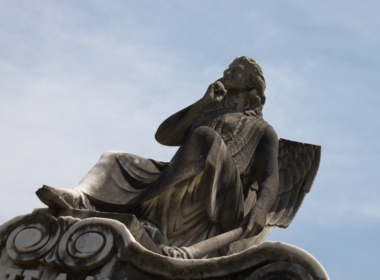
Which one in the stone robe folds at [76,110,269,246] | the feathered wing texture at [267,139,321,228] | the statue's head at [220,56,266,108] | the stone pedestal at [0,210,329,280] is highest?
the statue's head at [220,56,266,108]

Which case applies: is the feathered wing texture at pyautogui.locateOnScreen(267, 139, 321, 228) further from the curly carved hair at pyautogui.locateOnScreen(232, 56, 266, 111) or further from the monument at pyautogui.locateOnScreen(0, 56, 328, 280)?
the curly carved hair at pyautogui.locateOnScreen(232, 56, 266, 111)

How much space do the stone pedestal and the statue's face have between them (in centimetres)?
266

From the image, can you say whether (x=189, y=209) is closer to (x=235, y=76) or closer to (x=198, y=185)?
(x=198, y=185)

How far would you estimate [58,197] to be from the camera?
602cm

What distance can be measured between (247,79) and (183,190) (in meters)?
2.02

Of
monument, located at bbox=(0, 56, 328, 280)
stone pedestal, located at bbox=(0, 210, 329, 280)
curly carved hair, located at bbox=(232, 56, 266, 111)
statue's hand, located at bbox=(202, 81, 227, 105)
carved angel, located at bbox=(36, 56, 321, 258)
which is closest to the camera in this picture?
stone pedestal, located at bbox=(0, 210, 329, 280)

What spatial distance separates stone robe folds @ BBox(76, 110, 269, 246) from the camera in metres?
6.52

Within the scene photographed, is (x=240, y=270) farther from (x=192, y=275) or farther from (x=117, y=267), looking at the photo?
(x=117, y=267)

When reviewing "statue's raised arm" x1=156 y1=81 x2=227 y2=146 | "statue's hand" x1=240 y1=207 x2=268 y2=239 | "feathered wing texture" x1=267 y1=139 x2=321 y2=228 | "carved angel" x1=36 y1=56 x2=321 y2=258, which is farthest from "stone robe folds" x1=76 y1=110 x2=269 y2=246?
"feathered wing texture" x1=267 y1=139 x2=321 y2=228

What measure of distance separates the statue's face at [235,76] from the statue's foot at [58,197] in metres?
2.51

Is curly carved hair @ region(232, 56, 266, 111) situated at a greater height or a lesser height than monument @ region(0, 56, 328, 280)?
greater

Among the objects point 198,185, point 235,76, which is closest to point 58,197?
point 198,185

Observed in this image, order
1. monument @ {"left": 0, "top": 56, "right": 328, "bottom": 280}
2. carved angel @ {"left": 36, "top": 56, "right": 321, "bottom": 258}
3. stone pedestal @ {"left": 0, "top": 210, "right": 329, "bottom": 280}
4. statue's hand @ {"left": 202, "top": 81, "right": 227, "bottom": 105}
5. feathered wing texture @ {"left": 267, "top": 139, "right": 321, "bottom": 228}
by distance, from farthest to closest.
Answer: feathered wing texture @ {"left": 267, "top": 139, "right": 321, "bottom": 228} → statue's hand @ {"left": 202, "top": 81, "right": 227, "bottom": 105} → carved angel @ {"left": 36, "top": 56, "right": 321, "bottom": 258} → monument @ {"left": 0, "top": 56, "right": 328, "bottom": 280} → stone pedestal @ {"left": 0, "top": 210, "right": 329, "bottom": 280}

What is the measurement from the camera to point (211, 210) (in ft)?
21.7
